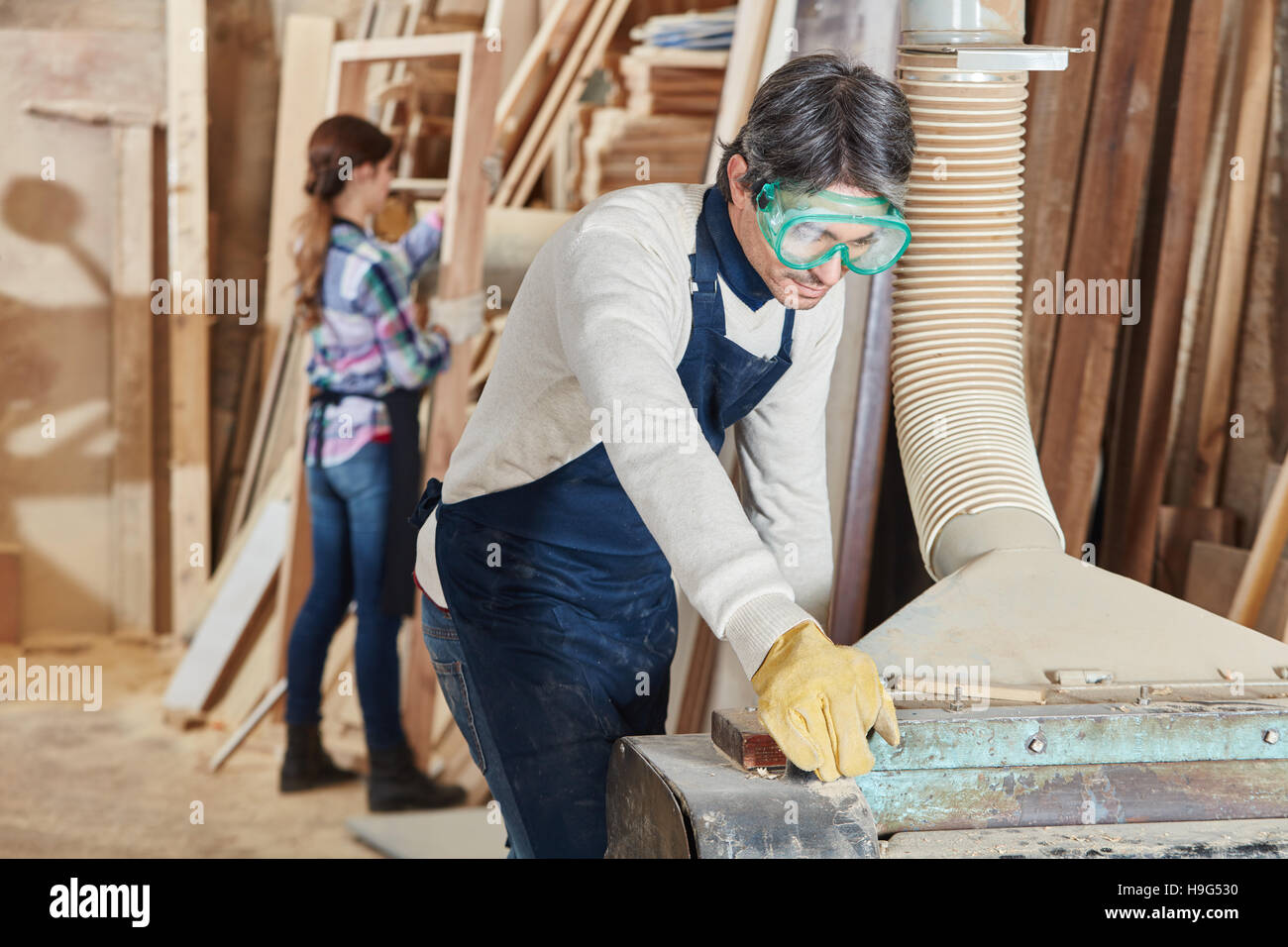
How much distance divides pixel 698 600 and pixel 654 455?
0.17 meters

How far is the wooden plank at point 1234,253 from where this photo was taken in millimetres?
2861

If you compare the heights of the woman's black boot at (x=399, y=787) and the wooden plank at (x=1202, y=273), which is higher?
the wooden plank at (x=1202, y=273)

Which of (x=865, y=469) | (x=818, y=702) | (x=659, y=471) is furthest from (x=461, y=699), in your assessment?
(x=865, y=469)

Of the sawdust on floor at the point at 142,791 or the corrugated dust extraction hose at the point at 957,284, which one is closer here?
the corrugated dust extraction hose at the point at 957,284

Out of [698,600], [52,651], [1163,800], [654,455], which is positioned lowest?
[52,651]

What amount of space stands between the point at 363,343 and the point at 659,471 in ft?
8.06

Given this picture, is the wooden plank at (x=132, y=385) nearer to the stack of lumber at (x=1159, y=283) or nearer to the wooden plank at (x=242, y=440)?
the wooden plank at (x=242, y=440)

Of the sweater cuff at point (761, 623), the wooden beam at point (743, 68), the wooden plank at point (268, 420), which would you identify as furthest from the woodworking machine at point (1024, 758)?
the wooden plank at point (268, 420)

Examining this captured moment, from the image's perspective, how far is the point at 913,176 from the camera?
2.07 metres

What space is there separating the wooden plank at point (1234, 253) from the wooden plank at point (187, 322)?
3.25 meters

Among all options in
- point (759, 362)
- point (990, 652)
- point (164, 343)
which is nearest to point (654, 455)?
point (759, 362)

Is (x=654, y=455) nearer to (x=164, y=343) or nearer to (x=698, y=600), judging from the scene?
(x=698, y=600)

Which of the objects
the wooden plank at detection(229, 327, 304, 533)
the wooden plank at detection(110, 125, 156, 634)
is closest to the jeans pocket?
the wooden plank at detection(229, 327, 304, 533)

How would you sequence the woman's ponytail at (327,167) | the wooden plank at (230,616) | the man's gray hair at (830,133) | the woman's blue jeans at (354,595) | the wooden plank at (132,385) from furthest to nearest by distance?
the wooden plank at (132,385) → the wooden plank at (230,616) → the woman's blue jeans at (354,595) → the woman's ponytail at (327,167) → the man's gray hair at (830,133)
